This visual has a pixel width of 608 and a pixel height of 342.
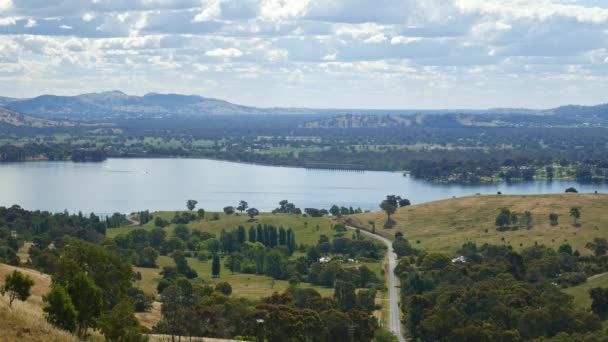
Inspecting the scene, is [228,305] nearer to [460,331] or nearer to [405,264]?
[460,331]

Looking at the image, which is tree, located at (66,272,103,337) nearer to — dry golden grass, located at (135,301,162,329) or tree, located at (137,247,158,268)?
dry golden grass, located at (135,301,162,329)

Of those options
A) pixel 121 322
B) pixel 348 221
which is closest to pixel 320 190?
pixel 348 221

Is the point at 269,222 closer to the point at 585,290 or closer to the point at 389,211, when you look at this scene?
the point at 389,211

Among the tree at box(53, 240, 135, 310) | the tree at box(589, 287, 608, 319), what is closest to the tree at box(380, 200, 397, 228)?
the tree at box(589, 287, 608, 319)

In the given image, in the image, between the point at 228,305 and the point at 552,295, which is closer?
the point at 228,305

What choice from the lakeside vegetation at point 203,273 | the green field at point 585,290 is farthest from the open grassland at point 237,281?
the green field at point 585,290

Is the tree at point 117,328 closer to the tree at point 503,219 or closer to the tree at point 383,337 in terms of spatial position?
the tree at point 383,337
